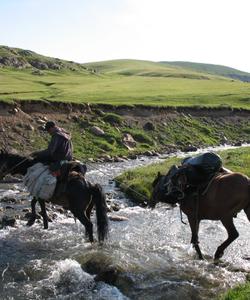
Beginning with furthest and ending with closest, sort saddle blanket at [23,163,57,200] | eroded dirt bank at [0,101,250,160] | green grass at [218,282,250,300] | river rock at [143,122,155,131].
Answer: river rock at [143,122,155,131]
eroded dirt bank at [0,101,250,160]
saddle blanket at [23,163,57,200]
green grass at [218,282,250,300]

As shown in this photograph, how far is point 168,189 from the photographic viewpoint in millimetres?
13305

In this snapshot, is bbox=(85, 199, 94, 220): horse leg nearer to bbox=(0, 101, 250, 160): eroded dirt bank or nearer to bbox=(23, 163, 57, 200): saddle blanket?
bbox=(23, 163, 57, 200): saddle blanket

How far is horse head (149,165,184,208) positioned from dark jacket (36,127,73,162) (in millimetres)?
3032

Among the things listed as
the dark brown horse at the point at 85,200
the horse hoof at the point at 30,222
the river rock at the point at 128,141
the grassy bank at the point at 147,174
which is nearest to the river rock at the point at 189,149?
the river rock at the point at 128,141

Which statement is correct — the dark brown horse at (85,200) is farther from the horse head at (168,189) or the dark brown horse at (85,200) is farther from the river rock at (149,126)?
the river rock at (149,126)

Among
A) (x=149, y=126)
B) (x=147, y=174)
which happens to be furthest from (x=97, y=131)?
(x=147, y=174)

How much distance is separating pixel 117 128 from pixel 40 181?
24298mm

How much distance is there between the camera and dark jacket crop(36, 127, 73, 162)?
1483 cm

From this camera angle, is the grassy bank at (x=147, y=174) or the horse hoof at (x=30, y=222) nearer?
the horse hoof at (x=30, y=222)

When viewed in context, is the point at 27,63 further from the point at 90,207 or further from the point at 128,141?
the point at 90,207

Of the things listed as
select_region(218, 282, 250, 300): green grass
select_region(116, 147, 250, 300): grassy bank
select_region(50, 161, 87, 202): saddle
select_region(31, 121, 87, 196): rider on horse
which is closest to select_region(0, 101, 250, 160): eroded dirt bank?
select_region(116, 147, 250, 300): grassy bank

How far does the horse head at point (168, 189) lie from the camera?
1323 centimetres

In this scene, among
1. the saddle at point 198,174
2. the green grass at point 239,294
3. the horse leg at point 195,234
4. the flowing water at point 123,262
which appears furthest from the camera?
the horse leg at point 195,234

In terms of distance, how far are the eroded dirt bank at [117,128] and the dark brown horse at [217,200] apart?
16.9 m
